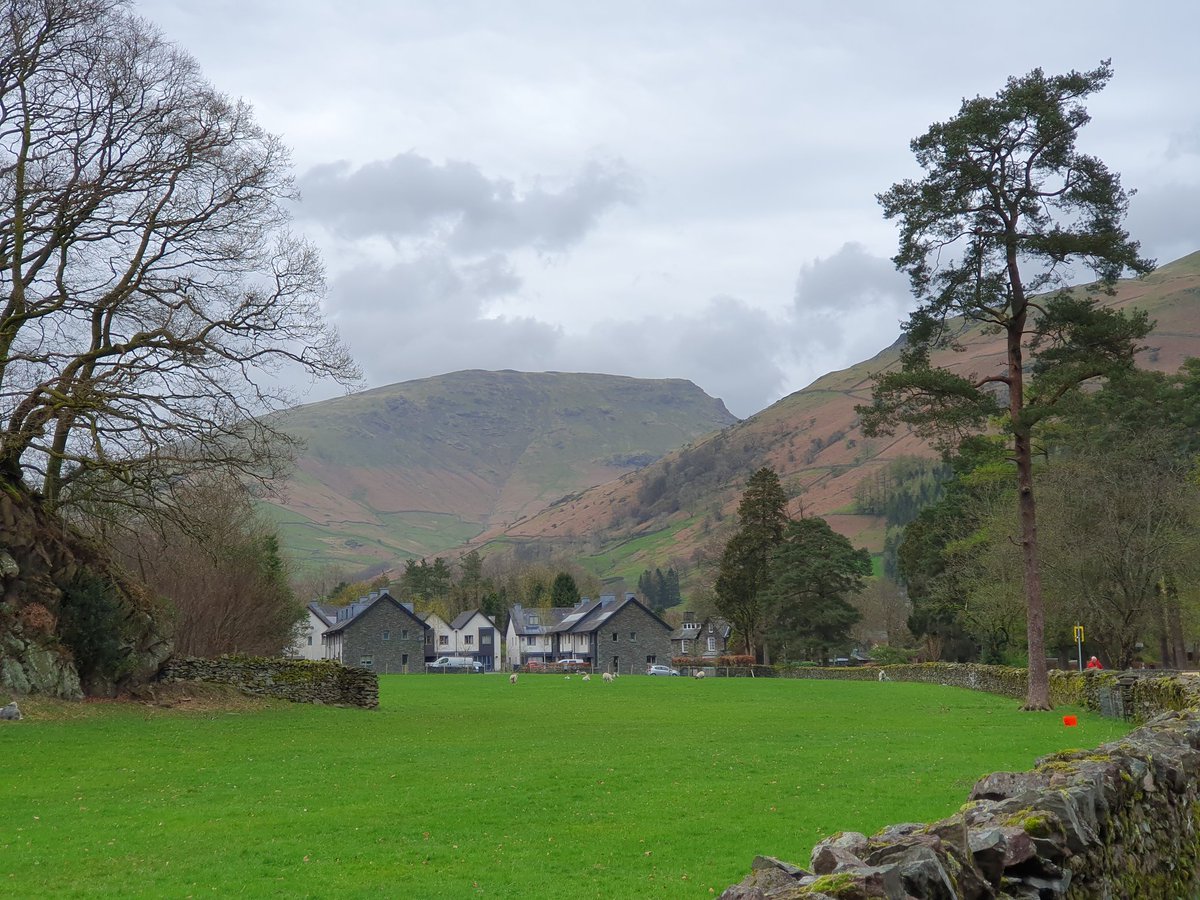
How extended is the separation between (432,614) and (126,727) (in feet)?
411

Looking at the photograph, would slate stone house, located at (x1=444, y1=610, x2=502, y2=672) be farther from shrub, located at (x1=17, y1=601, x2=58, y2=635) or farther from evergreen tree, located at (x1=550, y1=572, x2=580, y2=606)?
shrub, located at (x1=17, y1=601, x2=58, y2=635)

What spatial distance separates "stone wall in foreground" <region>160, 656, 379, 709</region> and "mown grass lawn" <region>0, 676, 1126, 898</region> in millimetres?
4959

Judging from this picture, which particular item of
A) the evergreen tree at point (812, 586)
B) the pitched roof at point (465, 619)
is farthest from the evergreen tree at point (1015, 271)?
the pitched roof at point (465, 619)

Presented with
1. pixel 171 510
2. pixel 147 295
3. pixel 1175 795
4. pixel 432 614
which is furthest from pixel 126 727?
pixel 432 614

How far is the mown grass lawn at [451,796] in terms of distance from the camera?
1130 cm

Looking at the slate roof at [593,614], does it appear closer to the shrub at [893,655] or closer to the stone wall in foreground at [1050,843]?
the shrub at [893,655]

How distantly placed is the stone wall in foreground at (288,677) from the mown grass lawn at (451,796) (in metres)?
4.96

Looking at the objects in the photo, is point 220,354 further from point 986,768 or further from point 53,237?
point 986,768

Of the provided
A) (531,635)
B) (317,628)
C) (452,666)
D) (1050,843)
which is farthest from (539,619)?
(1050,843)

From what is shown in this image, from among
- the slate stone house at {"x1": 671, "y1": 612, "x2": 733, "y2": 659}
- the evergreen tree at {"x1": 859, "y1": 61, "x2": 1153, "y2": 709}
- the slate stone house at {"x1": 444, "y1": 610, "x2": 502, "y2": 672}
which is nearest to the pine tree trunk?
the evergreen tree at {"x1": 859, "y1": 61, "x2": 1153, "y2": 709}

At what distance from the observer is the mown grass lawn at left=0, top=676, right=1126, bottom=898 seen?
11.3 meters

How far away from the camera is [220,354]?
3030 cm

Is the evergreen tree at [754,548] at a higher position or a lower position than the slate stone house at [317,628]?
higher

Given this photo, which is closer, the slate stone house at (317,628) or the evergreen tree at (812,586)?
the evergreen tree at (812,586)
